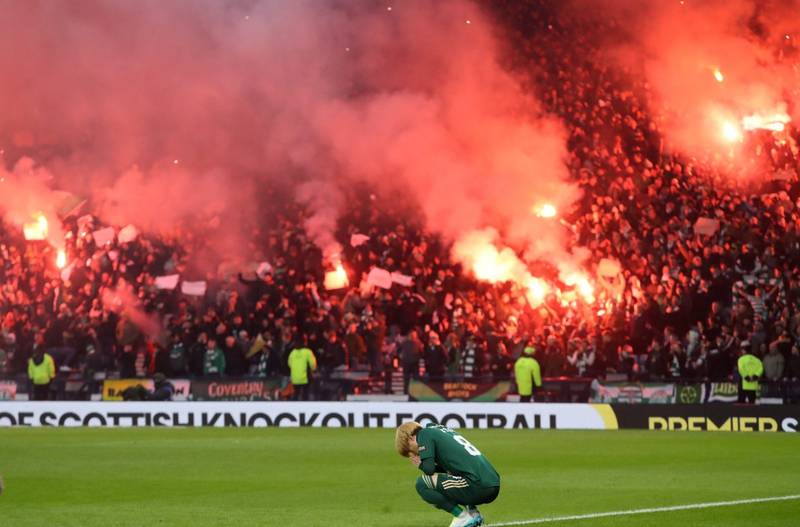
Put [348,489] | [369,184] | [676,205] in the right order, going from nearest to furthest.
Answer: [348,489] < [676,205] < [369,184]

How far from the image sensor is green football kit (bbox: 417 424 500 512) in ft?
24.7

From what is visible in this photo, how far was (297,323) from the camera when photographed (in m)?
23.3

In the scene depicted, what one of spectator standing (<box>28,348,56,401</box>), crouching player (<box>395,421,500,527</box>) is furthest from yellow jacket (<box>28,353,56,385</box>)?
crouching player (<box>395,421,500,527</box>)

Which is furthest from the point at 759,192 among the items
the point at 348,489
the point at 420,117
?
the point at 348,489

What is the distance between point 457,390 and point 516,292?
2.23m

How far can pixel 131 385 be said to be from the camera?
936 inches

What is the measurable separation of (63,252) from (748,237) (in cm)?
1284

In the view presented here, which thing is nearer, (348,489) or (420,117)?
(348,489)

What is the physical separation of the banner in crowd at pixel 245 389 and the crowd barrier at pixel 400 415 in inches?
9.3

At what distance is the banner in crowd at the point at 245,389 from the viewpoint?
23.0 m

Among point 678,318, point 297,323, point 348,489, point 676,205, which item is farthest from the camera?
point 297,323

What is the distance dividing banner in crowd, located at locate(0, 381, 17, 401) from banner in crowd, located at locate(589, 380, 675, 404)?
10863 mm

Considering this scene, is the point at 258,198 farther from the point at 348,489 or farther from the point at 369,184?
the point at 348,489

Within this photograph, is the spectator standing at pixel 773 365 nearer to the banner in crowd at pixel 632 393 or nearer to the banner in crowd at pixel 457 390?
the banner in crowd at pixel 632 393
